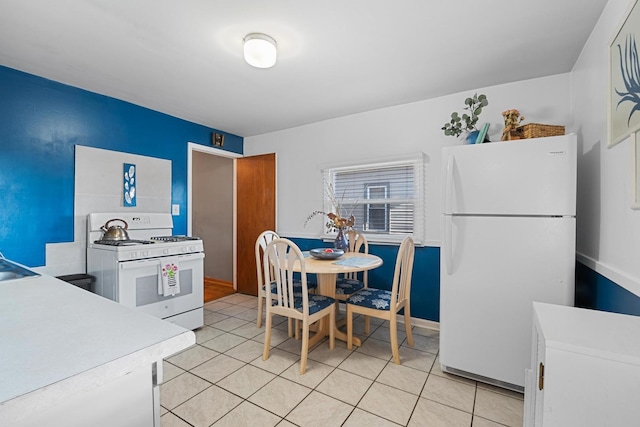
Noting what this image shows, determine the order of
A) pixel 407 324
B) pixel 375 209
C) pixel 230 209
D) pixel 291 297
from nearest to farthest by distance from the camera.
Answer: pixel 291 297 < pixel 407 324 < pixel 375 209 < pixel 230 209

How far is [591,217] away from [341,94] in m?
2.12

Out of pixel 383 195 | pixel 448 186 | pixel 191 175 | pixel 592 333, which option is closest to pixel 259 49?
pixel 448 186

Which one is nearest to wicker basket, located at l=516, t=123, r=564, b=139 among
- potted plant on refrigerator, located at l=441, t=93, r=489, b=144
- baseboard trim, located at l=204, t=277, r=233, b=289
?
potted plant on refrigerator, located at l=441, t=93, r=489, b=144

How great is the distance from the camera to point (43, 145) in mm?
2475

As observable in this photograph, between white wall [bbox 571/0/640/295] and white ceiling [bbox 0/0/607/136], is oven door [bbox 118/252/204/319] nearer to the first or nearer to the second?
white ceiling [bbox 0/0/607/136]

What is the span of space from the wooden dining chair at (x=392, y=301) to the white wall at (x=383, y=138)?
674 mm

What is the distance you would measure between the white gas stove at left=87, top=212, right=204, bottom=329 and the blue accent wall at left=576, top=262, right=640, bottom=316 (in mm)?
3068

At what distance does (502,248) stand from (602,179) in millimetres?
628

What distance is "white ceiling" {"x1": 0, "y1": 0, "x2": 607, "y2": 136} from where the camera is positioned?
1.62m

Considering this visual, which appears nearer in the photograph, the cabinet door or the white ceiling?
the cabinet door

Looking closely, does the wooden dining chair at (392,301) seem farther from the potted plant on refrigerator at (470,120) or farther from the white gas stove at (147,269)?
the white gas stove at (147,269)

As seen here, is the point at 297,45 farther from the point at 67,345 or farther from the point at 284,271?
the point at 67,345

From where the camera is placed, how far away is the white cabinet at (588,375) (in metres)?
0.82

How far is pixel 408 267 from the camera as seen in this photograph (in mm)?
2424
